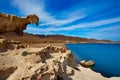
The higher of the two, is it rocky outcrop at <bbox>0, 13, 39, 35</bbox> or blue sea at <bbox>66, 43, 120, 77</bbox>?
rocky outcrop at <bbox>0, 13, 39, 35</bbox>

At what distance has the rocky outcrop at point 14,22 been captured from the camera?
22.6 m

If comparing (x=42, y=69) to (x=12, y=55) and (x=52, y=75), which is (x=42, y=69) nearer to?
(x=52, y=75)

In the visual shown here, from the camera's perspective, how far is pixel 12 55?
17.3 m

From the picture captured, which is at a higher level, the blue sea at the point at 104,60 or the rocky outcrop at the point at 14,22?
the rocky outcrop at the point at 14,22

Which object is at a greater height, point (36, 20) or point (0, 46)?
point (36, 20)

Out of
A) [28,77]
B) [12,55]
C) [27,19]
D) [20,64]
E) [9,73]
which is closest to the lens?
[28,77]

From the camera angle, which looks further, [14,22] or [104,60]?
[104,60]

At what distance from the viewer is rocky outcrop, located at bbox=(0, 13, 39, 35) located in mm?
22625

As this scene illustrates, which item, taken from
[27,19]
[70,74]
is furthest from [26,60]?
[27,19]

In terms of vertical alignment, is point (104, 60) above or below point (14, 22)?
below

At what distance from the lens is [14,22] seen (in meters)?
23.8

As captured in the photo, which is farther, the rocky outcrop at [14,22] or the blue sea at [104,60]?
the blue sea at [104,60]

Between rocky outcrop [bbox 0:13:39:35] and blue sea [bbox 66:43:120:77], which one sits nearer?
rocky outcrop [bbox 0:13:39:35]

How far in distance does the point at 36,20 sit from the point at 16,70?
42.2ft
